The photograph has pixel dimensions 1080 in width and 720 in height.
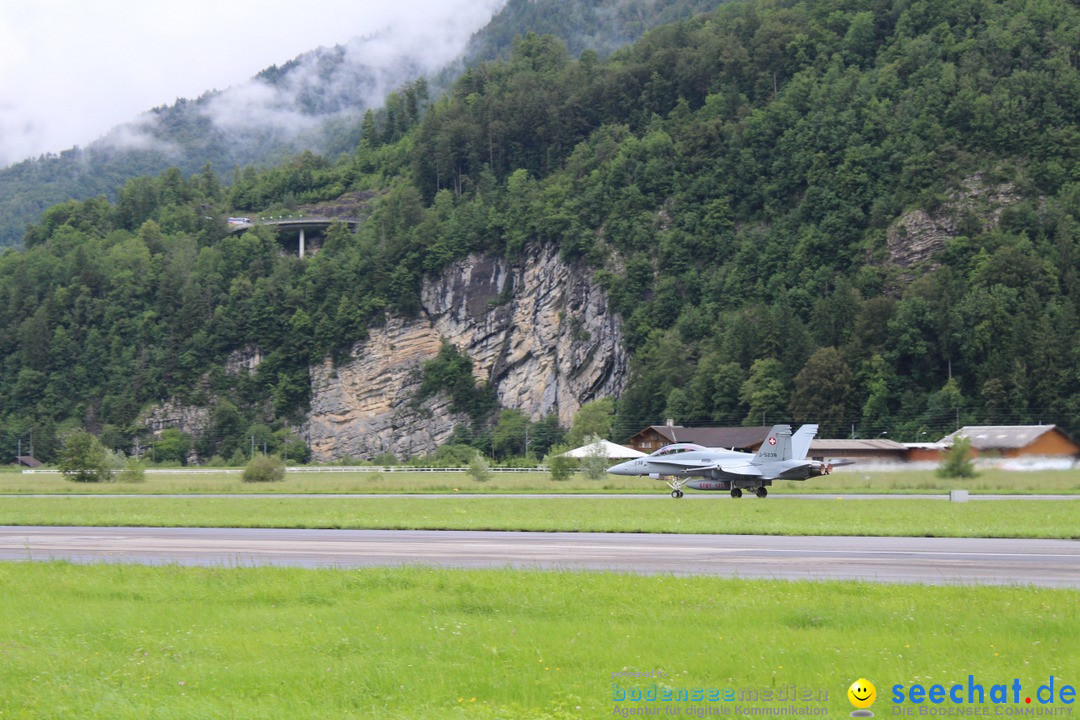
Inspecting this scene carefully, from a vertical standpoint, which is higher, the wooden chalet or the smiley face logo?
the smiley face logo

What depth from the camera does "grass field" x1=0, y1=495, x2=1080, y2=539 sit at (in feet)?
115

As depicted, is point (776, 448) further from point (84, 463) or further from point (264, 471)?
point (84, 463)

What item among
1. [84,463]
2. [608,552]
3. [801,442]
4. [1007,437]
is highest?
[608,552]

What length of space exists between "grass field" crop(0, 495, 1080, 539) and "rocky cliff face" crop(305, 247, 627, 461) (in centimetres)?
7488

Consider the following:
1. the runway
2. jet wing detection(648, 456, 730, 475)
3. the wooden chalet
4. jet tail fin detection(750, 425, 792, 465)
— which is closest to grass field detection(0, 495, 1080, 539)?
the runway

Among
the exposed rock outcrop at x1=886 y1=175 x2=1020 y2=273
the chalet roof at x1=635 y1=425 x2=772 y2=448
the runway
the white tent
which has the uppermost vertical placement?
the exposed rock outcrop at x1=886 y1=175 x2=1020 y2=273

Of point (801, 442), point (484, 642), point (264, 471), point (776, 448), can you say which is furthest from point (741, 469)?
point (484, 642)

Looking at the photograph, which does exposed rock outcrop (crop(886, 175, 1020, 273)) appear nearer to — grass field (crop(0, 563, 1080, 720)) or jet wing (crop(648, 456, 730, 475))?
jet wing (crop(648, 456, 730, 475))

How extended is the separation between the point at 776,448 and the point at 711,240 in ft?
257

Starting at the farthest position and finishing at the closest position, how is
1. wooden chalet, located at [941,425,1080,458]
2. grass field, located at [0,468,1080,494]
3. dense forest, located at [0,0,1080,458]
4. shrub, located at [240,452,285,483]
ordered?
dense forest, located at [0,0,1080,458] < shrub, located at [240,452,285,483] < wooden chalet, located at [941,425,1080,458] < grass field, located at [0,468,1080,494]

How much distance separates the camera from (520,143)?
167m

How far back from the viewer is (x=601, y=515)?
4178 cm

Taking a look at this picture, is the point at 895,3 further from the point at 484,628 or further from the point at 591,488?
the point at 484,628

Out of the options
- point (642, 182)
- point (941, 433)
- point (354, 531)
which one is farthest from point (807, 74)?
point (354, 531)
